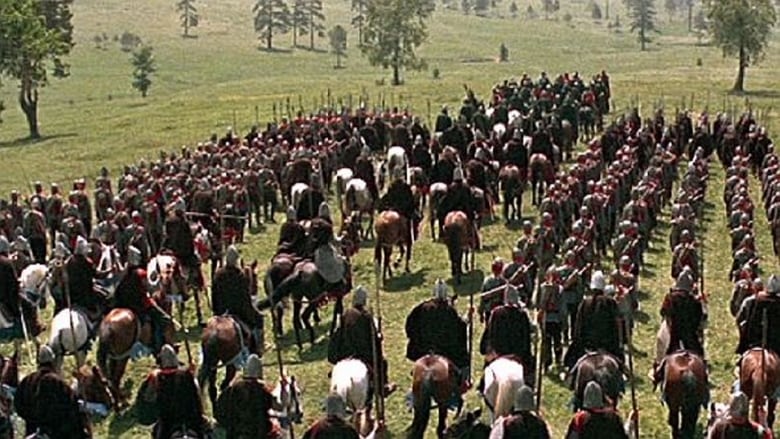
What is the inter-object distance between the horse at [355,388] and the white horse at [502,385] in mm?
1553

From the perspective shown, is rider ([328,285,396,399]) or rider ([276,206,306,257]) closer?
rider ([328,285,396,399])

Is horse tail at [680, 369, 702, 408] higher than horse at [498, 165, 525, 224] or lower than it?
lower

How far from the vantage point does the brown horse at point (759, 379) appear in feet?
45.7

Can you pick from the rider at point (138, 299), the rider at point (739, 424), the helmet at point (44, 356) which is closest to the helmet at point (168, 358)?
the helmet at point (44, 356)

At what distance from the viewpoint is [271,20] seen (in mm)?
126062

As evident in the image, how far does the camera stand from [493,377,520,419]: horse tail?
13550mm

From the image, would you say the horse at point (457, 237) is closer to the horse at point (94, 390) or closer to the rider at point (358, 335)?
the rider at point (358, 335)

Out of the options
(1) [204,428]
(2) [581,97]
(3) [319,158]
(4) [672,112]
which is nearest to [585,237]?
(1) [204,428]

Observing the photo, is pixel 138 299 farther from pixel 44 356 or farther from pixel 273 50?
pixel 273 50

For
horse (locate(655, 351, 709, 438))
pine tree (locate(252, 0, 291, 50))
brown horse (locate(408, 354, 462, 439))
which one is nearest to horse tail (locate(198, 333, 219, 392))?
brown horse (locate(408, 354, 462, 439))

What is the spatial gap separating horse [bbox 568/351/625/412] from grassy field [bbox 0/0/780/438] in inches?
85.0

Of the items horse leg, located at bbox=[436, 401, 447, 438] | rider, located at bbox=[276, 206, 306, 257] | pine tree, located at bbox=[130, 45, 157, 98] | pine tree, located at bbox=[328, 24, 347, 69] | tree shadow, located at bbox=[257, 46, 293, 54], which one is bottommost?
horse leg, located at bbox=[436, 401, 447, 438]

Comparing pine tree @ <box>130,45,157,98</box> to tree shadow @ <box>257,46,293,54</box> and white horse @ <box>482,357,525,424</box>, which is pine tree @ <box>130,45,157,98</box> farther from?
white horse @ <box>482,357,525,424</box>

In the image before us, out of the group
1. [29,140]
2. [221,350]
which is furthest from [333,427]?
[29,140]
